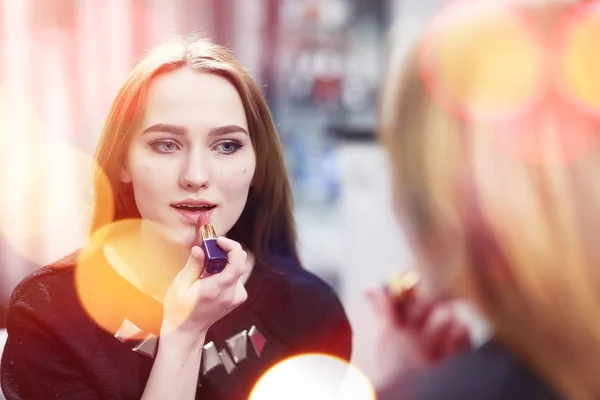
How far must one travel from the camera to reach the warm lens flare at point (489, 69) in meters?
0.56

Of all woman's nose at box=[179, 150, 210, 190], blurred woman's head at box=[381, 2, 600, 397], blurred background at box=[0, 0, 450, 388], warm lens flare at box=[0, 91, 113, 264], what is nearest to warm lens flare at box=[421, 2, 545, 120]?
blurred woman's head at box=[381, 2, 600, 397]

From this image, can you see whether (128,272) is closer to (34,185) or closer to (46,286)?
(46,286)

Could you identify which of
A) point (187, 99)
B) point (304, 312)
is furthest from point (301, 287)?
point (187, 99)

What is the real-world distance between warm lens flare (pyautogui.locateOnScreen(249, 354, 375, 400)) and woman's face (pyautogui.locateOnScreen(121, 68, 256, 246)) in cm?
22

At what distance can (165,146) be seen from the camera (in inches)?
26.5

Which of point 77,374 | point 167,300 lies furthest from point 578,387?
point 77,374

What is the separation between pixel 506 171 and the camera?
1.75 feet

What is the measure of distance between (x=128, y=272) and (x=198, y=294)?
135 millimetres

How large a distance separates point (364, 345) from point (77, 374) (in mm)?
451

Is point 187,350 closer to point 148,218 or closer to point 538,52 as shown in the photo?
point 148,218

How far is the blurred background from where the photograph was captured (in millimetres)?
850

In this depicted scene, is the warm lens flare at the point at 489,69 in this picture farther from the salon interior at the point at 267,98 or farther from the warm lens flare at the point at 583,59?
the salon interior at the point at 267,98

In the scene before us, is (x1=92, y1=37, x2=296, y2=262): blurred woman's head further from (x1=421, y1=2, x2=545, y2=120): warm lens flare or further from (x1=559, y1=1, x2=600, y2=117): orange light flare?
(x1=559, y1=1, x2=600, y2=117): orange light flare

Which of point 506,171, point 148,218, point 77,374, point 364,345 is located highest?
point 506,171
